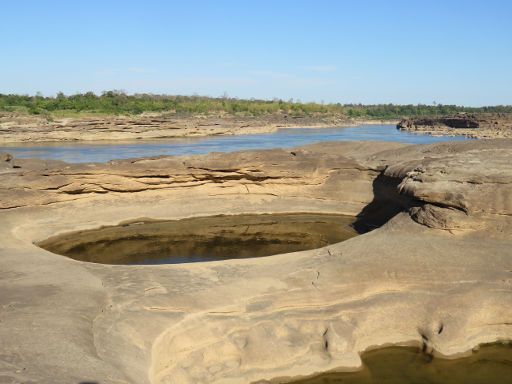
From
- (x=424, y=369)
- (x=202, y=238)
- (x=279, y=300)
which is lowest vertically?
(x=424, y=369)

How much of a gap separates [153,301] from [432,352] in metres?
5.06

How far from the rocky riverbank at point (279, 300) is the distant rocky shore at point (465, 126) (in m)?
40.0

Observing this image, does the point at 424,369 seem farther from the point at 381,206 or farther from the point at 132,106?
the point at 132,106

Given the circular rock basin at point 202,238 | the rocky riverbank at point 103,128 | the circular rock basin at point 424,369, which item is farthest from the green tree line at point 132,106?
the circular rock basin at point 424,369

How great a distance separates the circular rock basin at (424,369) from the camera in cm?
802

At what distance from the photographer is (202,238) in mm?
15820

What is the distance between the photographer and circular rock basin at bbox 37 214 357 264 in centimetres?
1408

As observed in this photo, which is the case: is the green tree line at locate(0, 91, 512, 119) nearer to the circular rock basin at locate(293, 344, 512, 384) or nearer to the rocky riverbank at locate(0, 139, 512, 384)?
the rocky riverbank at locate(0, 139, 512, 384)

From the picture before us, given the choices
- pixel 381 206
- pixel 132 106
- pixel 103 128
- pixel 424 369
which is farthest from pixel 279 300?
pixel 132 106

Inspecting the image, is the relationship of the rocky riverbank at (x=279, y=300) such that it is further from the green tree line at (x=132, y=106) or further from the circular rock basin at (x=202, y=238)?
the green tree line at (x=132, y=106)

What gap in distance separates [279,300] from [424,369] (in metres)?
2.76

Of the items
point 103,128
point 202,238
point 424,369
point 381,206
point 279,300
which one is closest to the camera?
point 424,369

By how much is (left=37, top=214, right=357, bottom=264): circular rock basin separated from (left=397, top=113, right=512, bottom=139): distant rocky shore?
122 ft

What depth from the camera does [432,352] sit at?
8.77 meters
